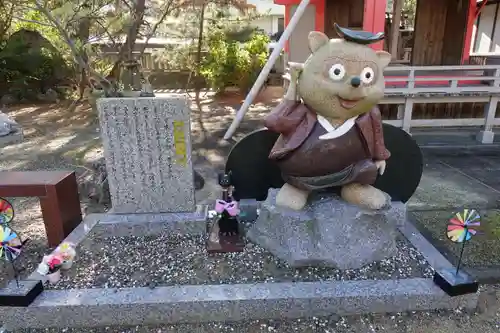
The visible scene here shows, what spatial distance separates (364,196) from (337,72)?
3.66 feet

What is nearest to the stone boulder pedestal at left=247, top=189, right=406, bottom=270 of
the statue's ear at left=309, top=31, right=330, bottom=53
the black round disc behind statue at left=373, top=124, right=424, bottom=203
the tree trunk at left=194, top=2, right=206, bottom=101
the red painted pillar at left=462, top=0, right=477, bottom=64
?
the black round disc behind statue at left=373, top=124, right=424, bottom=203

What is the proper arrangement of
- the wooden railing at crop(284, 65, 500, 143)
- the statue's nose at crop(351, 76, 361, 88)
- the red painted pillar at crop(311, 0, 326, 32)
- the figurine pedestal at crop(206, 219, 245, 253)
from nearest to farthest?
the statue's nose at crop(351, 76, 361, 88), the figurine pedestal at crop(206, 219, 245, 253), the wooden railing at crop(284, 65, 500, 143), the red painted pillar at crop(311, 0, 326, 32)

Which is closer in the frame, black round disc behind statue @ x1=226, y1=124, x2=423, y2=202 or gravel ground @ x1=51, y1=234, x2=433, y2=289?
gravel ground @ x1=51, y1=234, x2=433, y2=289

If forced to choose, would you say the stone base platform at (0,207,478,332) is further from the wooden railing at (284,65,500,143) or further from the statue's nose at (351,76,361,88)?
the wooden railing at (284,65,500,143)

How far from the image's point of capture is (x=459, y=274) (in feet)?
9.75

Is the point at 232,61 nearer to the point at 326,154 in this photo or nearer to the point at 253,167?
the point at 253,167

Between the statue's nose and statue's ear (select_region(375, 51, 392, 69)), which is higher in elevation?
statue's ear (select_region(375, 51, 392, 69))

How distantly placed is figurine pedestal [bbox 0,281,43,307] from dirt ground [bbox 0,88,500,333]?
2.44 ft

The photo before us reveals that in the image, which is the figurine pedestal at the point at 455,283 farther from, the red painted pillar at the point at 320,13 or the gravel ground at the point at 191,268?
the red painted pillar at the point at 320,13

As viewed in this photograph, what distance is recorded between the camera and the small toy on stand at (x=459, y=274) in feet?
9.38

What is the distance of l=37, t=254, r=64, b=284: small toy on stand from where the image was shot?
3035 millimetres

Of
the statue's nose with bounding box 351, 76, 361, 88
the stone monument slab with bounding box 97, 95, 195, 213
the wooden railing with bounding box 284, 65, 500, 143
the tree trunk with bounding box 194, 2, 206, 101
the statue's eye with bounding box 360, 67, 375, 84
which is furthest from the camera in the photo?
the tree trunk with bounding box 194, 2, 206, 101

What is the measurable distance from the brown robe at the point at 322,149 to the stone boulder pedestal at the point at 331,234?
265 mm

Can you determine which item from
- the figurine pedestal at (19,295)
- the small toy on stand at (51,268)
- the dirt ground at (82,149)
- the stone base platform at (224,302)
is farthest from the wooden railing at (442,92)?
the figurine pedestal at (19,295)
